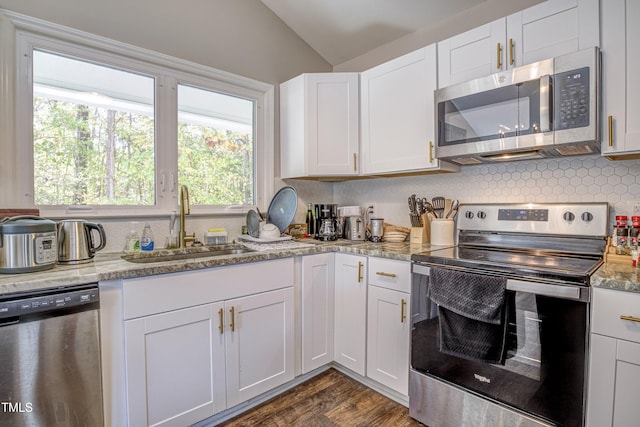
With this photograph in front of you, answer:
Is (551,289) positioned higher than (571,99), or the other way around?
(571,99)

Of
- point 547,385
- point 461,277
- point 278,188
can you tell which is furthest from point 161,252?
point 547,385

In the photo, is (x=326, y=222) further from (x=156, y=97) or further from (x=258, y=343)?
(x=156, y=97)

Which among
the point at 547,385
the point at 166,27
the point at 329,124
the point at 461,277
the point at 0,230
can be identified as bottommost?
the point at 547,385

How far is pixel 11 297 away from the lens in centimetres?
113

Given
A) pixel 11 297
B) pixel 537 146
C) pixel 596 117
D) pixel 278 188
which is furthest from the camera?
pixel 278 188

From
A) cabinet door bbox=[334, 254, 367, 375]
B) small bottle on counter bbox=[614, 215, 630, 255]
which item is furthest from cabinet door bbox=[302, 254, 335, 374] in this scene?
small bottle on counter bbox=[614, 215, 630, 255]

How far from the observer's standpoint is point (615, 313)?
117 cm

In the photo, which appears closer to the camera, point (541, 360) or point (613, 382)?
point (613, 382)

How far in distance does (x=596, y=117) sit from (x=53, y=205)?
8.72 ft

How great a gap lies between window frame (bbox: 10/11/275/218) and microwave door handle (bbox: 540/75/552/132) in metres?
1.79

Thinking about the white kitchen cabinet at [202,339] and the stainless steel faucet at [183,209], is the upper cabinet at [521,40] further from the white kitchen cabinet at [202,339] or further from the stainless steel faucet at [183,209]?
the stainless steel faucet at [183,209]

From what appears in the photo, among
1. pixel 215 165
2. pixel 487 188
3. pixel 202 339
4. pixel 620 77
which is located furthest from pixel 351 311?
pixel 620 77

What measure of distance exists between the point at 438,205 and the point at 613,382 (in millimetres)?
1309

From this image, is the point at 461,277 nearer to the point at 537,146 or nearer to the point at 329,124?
the point at 537,146
